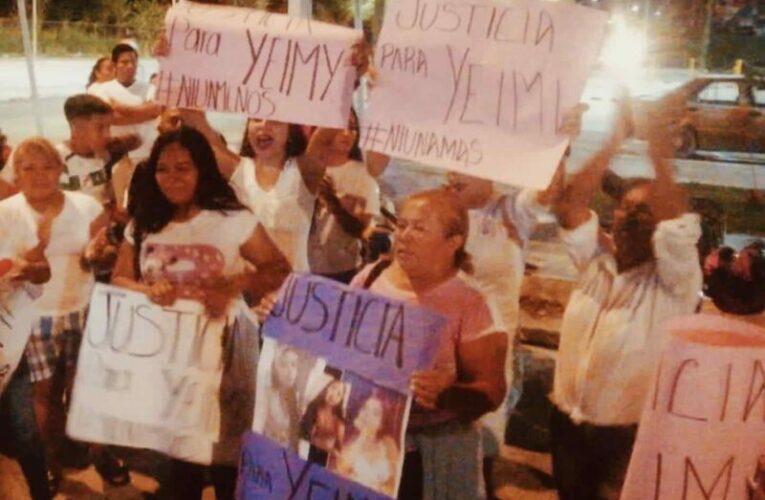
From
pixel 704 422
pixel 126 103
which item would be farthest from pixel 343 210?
pixel 126 103

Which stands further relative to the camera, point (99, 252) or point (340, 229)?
point (340, 229)

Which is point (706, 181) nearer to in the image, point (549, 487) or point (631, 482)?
point (549, 487)

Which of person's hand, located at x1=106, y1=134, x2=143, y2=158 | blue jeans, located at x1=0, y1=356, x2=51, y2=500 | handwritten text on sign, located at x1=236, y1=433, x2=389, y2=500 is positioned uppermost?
person's hand, located at x1=106, y1=134, x2=143, y2=158

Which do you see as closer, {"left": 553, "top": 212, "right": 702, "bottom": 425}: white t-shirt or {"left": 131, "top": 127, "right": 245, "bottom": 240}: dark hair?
{"left": 553, "top": 212, "right": 702, "bottom": 425}: white t-shirt

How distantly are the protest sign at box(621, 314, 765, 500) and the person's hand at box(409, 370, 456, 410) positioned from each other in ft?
1.80

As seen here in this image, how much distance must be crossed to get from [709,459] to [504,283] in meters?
1.14

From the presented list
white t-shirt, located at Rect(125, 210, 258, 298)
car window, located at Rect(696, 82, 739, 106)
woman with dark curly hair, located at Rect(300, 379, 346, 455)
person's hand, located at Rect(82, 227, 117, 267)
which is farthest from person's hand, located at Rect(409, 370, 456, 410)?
car window, located at Rect(696, 82, 739, 106)

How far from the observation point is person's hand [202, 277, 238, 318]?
3408 mm

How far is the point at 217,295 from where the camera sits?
3412mm

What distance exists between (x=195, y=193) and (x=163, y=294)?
0.36 meters

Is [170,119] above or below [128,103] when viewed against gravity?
above

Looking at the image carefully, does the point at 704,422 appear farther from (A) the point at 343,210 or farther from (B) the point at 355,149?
(B) the point at 355,149

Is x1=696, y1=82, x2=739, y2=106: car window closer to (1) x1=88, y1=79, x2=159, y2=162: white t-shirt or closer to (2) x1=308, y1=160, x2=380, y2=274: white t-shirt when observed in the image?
(1) x1=88, y1=79, x2=159, y2=162: white t-shirt

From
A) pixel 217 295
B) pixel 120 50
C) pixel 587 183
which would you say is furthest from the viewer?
pixel 120 50
